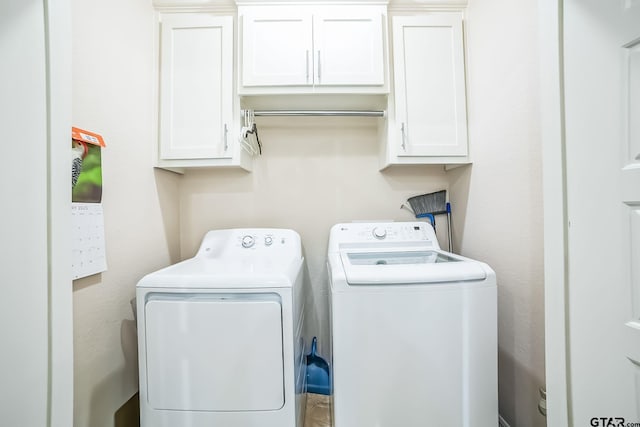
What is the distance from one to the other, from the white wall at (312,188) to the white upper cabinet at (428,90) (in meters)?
0.33

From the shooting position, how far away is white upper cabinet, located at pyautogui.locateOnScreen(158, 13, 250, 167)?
4.97 feet

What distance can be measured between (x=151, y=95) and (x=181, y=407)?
169 cm

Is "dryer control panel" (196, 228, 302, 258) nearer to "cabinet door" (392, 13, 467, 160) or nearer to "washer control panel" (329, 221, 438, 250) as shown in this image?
"washer control panel" (329, 221, 438, 250)

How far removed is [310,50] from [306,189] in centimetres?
90

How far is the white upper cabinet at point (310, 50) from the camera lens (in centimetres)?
148

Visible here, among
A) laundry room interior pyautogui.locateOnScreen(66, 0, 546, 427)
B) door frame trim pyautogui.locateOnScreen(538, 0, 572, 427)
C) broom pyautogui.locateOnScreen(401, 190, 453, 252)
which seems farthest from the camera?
broom pyautogui.locateOnScreen(401, 190, 453, 252)

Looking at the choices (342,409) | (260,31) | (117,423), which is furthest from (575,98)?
(117,423)

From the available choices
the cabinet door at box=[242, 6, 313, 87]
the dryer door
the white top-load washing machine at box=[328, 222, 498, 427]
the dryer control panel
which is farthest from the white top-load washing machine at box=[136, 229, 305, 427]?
the cabinet door at box=[242, 6, 313, 87]

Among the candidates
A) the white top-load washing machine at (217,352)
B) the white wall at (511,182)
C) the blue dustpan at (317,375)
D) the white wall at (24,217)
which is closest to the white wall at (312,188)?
the blue dustpan at (317,375)

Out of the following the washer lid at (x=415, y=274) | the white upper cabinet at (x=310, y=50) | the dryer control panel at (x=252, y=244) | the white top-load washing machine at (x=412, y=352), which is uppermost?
the white upper cabinet at (x=310, y=50)

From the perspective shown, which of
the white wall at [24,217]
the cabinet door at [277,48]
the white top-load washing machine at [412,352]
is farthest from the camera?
the cabinet door at [277,48]

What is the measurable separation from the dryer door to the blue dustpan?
678 millimetres

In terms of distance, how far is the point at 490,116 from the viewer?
→ 137cm

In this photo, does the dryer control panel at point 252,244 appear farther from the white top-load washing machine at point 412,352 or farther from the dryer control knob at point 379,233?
the white top-load washing machine at point 412,352
